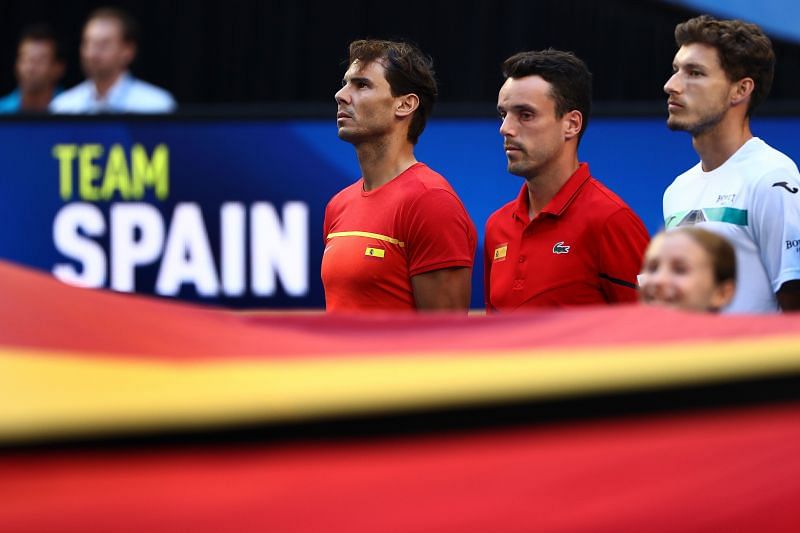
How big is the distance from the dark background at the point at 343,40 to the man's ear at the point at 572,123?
11.5 ft

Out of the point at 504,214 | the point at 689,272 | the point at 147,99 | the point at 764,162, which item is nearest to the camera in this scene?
the point at 689,272

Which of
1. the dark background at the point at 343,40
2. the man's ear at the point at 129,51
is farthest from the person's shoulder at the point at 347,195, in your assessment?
the dark background at the point at 343,40

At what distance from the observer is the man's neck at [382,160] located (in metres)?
4.57

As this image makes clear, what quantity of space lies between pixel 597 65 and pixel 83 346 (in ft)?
19.8

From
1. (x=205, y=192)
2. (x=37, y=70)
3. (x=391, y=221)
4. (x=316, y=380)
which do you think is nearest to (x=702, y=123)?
(x=391, y=221)

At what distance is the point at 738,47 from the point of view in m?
4.31

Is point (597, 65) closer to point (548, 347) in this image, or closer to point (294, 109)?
point (294, 109)

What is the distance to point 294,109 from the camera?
21.5 feet

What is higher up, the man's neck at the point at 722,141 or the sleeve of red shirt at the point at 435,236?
the man's neck at the point at 722,141

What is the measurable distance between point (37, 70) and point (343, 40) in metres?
1.80

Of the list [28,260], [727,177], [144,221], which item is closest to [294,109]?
[144,221]

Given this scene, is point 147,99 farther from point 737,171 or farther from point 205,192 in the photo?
point 737,171

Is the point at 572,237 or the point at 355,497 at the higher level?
the point at 572,237

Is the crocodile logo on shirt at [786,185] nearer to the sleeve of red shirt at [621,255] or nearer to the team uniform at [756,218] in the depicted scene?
the team uniform at [756,218]
